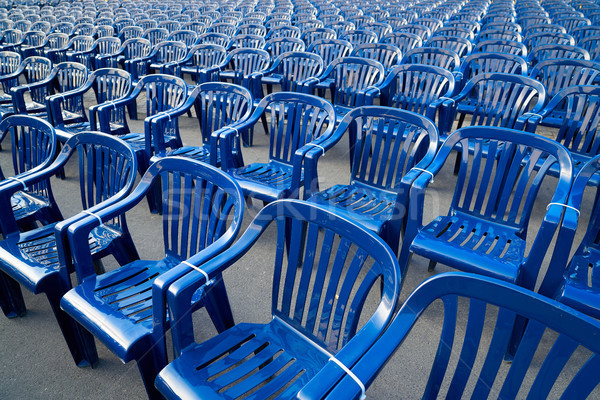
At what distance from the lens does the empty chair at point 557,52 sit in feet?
14.6

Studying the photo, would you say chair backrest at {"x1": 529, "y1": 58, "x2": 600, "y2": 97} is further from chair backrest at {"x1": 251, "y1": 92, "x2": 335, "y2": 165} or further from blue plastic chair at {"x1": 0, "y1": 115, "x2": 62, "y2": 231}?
blue plastic chair at {"x1": 0, "y1": 115, "x2": 62, "y2": 231}

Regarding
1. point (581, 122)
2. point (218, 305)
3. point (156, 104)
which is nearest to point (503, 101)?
point (581, 122)

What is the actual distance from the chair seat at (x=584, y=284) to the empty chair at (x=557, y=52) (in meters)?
3.34

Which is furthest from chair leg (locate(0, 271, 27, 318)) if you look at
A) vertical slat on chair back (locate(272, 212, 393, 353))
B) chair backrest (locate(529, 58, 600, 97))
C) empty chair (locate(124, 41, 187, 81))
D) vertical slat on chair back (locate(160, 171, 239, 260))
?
chair backrest (locate(529, 58, 600, 97))

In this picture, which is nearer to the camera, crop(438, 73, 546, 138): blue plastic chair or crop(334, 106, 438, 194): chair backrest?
crop(334, 106, 438, 194): chair backrest

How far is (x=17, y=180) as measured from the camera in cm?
232

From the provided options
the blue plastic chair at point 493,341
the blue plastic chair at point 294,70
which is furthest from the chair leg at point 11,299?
the blue plastic chair at point 294,70

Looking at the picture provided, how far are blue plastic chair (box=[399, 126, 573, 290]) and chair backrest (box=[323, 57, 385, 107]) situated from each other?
181 cm

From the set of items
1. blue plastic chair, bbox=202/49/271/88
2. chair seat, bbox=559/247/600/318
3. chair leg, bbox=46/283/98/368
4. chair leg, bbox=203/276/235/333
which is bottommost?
chair leg, bbox=46/283/98/368

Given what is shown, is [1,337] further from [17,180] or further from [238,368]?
[238,368]

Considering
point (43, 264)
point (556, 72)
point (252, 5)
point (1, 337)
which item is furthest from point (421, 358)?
point (252, 5)

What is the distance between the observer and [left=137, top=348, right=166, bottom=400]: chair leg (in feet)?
5.43

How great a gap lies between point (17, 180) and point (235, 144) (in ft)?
5.07

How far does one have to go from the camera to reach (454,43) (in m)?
5.30
